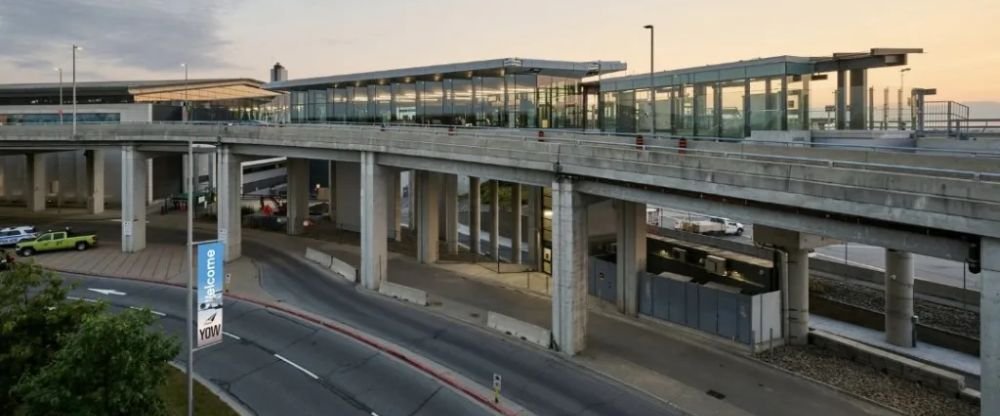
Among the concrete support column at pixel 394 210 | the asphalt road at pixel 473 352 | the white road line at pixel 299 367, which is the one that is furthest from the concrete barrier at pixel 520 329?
the concrete support column at pixel 394 210

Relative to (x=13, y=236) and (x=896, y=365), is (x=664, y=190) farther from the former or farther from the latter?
(x=13, y=236)

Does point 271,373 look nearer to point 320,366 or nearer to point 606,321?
point 320,366

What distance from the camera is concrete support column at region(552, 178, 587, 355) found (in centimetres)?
2481

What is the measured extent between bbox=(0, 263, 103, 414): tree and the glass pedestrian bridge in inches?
950

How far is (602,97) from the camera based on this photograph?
34.5 meters

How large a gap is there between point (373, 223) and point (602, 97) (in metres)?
14.7

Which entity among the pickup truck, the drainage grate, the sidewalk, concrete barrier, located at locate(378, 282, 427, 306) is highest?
the pickup truck

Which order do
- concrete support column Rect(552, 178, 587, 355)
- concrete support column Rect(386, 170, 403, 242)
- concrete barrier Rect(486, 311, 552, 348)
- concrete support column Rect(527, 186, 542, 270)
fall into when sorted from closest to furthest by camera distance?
concrete support column Rect(552, 178, 587, 355), concrete barrier Rect(486, 311, 552, 348), concrete support column Rect(527, 186, 542, 270), concrete support column Rect(386, 170, 403, 242)

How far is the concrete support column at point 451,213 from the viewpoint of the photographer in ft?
168

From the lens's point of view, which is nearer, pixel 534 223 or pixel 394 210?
pixel 534 223

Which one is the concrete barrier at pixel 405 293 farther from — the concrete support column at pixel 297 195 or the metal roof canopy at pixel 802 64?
the concrete support column at pixel 297 195

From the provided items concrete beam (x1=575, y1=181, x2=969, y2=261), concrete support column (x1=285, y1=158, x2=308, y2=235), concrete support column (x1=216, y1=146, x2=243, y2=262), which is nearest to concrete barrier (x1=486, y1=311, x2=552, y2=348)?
concrete beam (x1=575, y1=181, x2=969, y2=261)

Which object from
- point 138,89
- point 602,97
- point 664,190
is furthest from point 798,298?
point 138,89

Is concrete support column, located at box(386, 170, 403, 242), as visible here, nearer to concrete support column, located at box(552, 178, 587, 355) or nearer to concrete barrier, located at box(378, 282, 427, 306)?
concrete barrier, located at box(378, 282, 427, 306)
